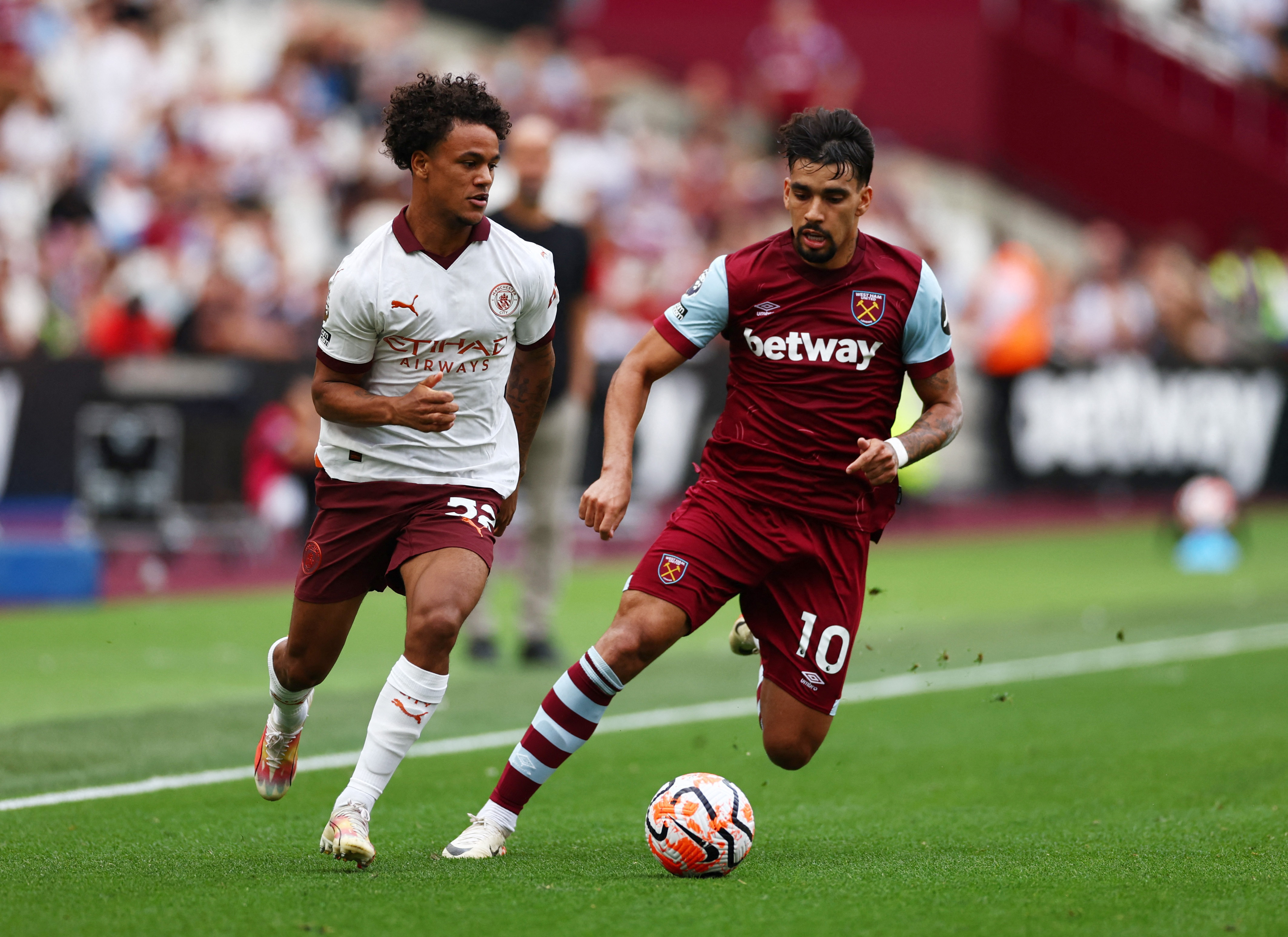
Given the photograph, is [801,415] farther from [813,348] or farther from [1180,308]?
[1180,308]

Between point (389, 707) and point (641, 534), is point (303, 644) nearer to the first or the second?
point (389, 707)

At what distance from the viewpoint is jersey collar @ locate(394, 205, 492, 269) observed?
584 cm

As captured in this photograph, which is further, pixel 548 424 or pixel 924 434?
pixel 548 424

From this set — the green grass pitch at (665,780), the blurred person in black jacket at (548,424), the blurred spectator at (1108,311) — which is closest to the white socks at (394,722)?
the green grass pitch at (665,780)

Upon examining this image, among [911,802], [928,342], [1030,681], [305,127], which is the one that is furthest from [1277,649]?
[305,127]

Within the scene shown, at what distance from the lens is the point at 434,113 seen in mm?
5777

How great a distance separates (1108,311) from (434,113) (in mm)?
17469

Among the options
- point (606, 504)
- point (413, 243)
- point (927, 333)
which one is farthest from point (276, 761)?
point (927, 333)

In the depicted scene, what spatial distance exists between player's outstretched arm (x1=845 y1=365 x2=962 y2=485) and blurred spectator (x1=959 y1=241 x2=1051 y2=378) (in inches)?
550

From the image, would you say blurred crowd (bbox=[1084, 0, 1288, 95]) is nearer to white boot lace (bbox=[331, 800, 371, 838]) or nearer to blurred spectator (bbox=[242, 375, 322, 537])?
blurred spectator (bbox=[242, 375, 322, 537])

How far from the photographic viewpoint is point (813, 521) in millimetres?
6086

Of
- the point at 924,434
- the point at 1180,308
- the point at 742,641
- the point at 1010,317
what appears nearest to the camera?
the point at 924,434

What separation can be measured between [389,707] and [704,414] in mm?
11935

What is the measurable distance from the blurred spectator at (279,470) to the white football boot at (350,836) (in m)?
8.86
